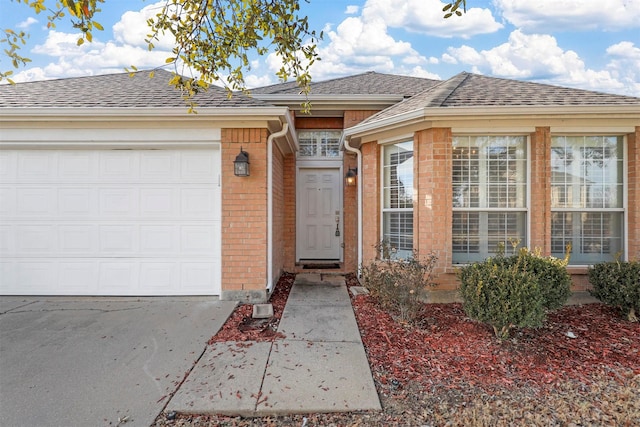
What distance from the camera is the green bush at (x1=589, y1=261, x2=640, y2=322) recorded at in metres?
3.86

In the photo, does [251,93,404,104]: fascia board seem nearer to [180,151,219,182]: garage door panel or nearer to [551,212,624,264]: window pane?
[180,151,219,182]: garage door panel

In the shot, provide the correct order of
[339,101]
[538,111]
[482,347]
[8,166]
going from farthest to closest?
[339,101]
[8,166]
[538,111]
[482,347]

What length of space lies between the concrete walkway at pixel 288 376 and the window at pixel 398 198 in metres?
1.86

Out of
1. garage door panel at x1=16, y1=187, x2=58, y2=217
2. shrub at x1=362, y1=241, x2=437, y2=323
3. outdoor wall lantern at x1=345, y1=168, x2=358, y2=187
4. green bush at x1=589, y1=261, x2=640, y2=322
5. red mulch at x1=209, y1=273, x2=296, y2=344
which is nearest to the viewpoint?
red mulch at x1=209, y1=273, x2=296, y2=344

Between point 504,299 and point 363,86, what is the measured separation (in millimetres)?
6284

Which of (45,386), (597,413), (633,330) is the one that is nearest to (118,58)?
(45,386)

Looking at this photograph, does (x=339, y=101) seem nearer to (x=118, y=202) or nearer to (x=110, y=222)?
(x=118, y=202)

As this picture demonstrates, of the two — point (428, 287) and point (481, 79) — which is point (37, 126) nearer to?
point (428, 287)

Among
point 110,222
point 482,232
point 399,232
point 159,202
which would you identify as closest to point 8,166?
point 110,222

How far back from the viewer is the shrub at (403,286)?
158 inches

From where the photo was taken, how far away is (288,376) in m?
2.72

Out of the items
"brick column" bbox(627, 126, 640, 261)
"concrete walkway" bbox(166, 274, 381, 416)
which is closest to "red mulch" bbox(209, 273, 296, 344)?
"concrete walkway" bbox(166, 274, 381, 416)

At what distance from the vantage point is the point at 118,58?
7.34 metres

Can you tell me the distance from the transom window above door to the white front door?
0.40 metres
